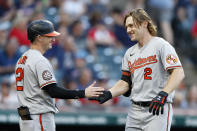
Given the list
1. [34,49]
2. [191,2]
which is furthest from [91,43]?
[34,49]

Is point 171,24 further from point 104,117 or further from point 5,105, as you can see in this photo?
point 5,105

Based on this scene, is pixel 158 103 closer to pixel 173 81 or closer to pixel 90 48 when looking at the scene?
pixel 173 81

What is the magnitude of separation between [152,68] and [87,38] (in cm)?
473

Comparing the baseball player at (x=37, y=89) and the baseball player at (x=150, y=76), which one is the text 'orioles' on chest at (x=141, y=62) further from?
the baseball player at (x=37, y=89)

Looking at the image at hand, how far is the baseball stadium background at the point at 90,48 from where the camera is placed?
6.80 m

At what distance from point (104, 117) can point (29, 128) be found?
283cm

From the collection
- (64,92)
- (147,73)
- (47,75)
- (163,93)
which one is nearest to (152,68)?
(147,73)

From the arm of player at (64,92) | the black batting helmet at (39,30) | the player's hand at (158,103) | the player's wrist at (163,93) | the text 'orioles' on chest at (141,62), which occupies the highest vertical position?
the black batting helmet at (39,30)

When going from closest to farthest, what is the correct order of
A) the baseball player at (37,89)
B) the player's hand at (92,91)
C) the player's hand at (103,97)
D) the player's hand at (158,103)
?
1. the player's hand at (158,103)
2. the baseball player at (37,89)
3. the player's hand at (92,91)
4. the player's hand at (103,97)

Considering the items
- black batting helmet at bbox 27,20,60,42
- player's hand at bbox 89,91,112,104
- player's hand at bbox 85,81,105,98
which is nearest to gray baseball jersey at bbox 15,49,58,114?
black batting helmet at bbox 27,20,60,42

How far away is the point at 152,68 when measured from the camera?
4.06 meters

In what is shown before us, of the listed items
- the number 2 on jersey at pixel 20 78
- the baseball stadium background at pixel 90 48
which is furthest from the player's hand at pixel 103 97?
the baseball stadium background at pixel 90 48

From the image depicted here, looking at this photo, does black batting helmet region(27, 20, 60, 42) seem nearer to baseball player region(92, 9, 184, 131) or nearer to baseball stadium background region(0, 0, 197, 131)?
baseball player region(92, 9, 184, 131)

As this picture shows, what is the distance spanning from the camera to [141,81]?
4090 millimetres
